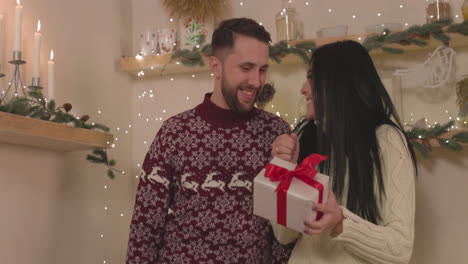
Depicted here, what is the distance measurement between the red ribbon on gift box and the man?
46 centimetres

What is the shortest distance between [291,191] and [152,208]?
0.67 metres

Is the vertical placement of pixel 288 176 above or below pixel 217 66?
below

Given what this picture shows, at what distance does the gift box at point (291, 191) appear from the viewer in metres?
1.24

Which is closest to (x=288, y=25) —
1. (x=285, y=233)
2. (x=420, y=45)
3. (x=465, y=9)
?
(x=420, y=45)

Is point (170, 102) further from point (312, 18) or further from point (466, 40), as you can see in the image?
point (466, 40)

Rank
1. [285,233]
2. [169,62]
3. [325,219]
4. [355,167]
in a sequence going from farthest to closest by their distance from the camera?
[169,62] → [285,233] → [355,167] → [325,219]

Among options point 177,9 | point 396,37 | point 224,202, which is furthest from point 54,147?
point 396,37

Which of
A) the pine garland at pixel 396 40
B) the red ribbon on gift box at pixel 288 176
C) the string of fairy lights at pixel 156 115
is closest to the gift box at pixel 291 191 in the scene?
the red ribbon on gift box at pixel 288 176

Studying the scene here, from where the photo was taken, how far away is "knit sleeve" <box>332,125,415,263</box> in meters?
1.28

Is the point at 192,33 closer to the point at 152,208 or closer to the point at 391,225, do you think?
the point at 152,208

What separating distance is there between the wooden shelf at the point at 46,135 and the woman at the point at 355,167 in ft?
2.59

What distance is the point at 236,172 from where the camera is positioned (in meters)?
1.76

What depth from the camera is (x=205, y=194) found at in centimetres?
175

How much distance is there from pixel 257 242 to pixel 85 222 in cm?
92
